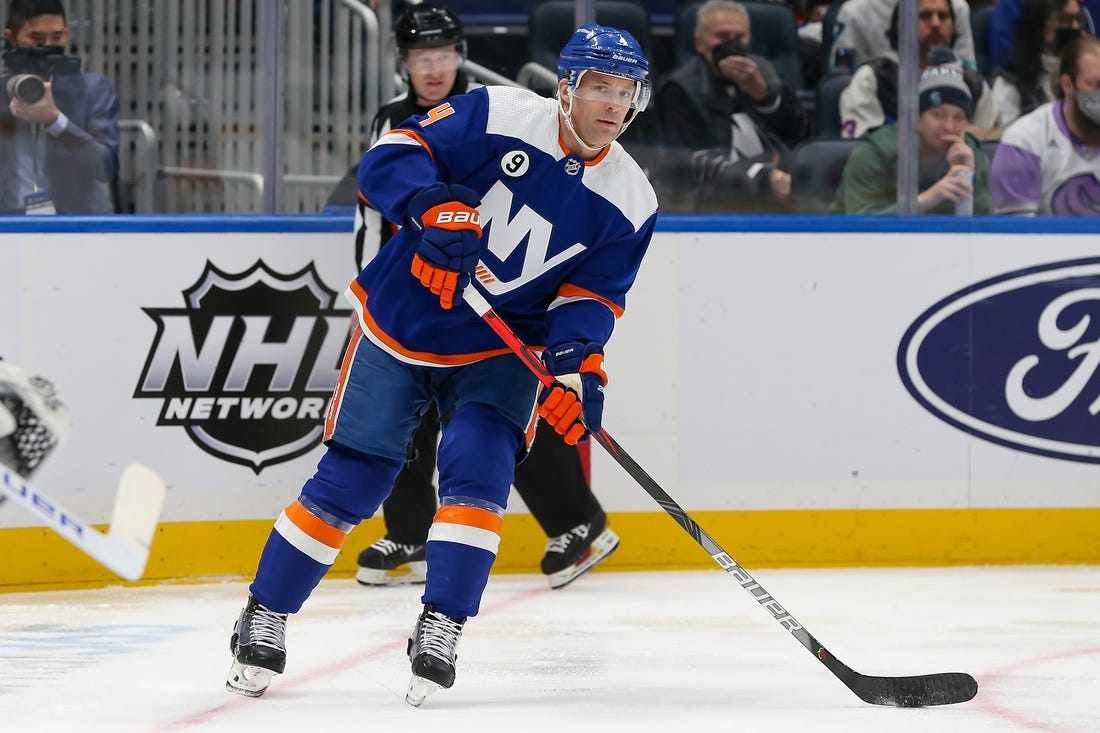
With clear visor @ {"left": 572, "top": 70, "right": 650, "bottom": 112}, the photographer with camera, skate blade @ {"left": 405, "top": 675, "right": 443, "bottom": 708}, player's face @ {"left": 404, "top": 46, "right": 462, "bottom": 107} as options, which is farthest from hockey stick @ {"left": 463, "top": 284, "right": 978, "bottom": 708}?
the photographer with camera

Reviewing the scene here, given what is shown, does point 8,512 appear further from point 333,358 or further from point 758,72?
point 758,72

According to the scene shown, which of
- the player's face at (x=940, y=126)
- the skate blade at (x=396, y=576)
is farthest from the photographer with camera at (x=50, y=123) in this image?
the player's face at (x=940, y=126)

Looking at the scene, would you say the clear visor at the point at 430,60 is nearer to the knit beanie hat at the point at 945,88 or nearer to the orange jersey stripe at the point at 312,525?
the knit beanie hat at the point at 945,88

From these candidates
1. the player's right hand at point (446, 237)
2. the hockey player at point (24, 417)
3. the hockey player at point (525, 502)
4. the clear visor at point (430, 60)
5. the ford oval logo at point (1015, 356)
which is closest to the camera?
the hockey player at point (24, 417)

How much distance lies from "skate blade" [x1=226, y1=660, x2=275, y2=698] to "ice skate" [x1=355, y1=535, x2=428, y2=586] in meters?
1.12

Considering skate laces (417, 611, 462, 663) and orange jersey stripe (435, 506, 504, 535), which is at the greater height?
orange jersey stripe (435, 506, 504, 535)

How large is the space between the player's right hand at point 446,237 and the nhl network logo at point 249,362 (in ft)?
4.25

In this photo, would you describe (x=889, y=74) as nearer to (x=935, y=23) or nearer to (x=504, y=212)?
(x=935, y=23)

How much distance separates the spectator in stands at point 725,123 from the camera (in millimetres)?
4027

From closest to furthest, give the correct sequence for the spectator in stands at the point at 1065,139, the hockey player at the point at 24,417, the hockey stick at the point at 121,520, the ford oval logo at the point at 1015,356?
the hockey stick at the point at 121,520 < the hockey player at the point at 24,417 < the ford oval logo at the point at 1015,356 < the spectator in stands at the point at 1065,139

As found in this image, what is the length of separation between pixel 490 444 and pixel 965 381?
6.10ft

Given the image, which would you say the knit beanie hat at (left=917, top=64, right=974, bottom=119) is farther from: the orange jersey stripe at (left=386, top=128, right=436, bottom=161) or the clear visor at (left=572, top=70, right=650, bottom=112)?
the orange jersey stripe at (left=386, top=128, right=436, bottom=161)

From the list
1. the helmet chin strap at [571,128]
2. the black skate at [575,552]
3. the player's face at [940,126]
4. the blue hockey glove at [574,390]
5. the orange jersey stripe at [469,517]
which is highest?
the helmet chin strap at [571,128]

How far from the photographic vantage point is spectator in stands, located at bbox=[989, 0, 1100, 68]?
13.6 feet
